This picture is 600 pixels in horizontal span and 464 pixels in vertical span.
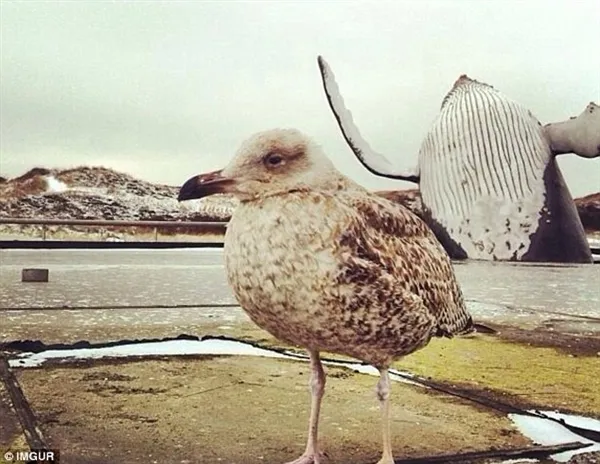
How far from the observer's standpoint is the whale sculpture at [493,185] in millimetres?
2438

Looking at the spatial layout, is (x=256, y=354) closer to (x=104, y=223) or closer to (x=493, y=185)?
(x=104, y=223)

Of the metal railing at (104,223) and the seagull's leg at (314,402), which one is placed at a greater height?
the metal railing at (104,223)

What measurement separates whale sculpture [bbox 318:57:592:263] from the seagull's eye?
1.41 meters

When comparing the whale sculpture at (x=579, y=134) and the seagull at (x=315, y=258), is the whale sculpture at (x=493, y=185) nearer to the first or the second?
the whale sculpture at (x=579, y=134)

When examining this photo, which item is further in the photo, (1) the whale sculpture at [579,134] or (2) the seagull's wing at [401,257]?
(1) the whale sculpture at [579,134]

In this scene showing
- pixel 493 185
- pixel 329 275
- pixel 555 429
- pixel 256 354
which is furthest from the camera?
pixel 493 185

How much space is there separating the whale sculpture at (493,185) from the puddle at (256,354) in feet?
2.53

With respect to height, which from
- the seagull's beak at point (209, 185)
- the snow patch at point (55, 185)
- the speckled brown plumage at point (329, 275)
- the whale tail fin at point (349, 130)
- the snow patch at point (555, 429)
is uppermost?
the whale tail fin at point (349, 130)

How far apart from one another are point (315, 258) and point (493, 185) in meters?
1.93

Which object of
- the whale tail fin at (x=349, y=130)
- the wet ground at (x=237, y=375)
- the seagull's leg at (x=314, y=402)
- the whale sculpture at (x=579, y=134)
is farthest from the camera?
the whale sculpture at (x=579, y=134)

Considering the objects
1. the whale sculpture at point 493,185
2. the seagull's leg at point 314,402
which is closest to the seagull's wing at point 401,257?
the seagull's leg at point 314,402

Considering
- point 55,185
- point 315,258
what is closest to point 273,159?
point 315,258

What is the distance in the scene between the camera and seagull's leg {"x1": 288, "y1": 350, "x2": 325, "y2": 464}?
0.98 metres

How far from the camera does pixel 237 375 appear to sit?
1.56 metres
